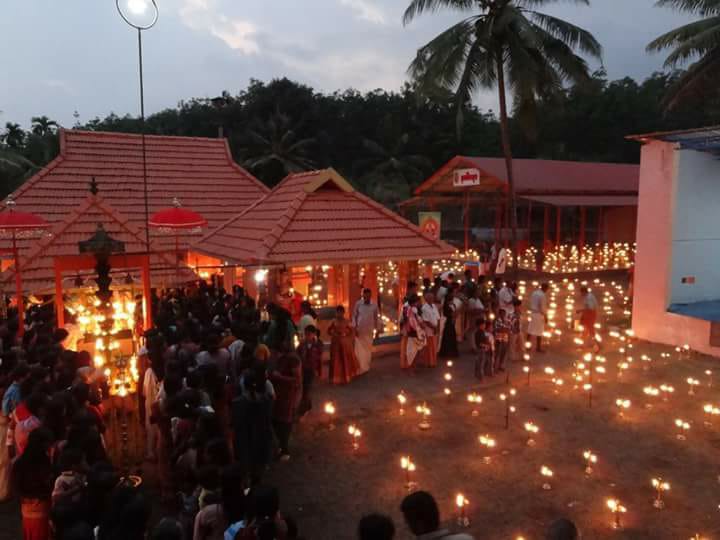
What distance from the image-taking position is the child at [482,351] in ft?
33.7

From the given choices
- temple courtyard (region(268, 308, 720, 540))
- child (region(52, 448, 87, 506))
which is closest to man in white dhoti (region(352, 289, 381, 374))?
temple courtyard (region(268, 308, 720, 540))

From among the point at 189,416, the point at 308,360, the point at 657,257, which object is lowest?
the point at 308,360

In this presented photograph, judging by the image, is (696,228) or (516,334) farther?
(696,228)

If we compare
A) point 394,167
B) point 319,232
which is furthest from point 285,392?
point 394,167

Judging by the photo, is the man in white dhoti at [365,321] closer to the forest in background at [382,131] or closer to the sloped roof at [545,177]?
the sloped roof at [545,177]

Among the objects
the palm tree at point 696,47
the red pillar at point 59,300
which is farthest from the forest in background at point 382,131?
the red pillar at point 59,300

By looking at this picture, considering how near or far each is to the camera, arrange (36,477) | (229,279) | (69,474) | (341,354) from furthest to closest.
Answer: (229,279)
(341,354)
(36,477)
(69,474)

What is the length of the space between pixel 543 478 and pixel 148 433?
476cm

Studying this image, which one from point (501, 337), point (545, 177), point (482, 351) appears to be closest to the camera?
point (482, 351)

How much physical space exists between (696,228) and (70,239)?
1320cm

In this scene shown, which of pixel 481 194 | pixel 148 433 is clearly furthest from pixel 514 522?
pixel 481 194

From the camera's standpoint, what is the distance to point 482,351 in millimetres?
10406

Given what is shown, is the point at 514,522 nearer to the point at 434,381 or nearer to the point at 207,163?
the point at 434,381

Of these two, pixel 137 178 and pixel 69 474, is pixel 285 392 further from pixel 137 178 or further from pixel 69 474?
pixel 137 178
